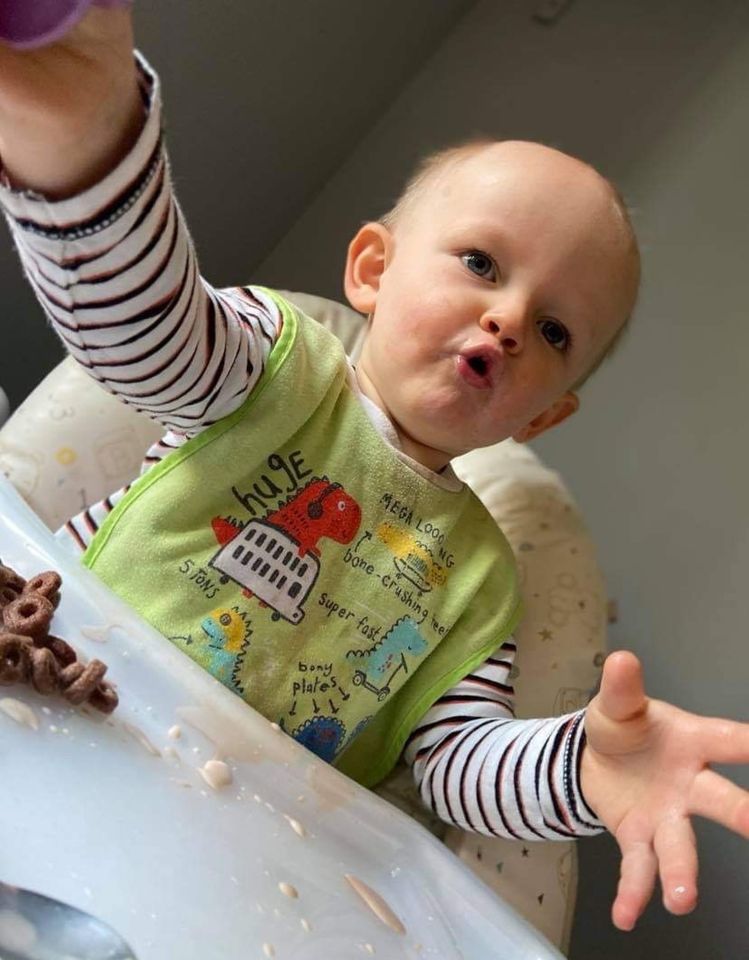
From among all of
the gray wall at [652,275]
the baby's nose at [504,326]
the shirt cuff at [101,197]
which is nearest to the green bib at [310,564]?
the baby's nose at [504,326]

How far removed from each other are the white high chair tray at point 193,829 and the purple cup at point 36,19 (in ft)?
0.91

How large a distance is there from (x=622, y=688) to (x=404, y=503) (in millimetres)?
246

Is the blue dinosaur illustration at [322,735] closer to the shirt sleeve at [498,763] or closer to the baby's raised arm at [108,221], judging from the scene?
the shirt sleeve at [498,763]

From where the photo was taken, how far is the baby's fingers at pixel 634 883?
46 centimetres

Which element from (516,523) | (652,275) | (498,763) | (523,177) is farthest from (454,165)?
(652,275)

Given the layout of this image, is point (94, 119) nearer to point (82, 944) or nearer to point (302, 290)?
point (82, 944)

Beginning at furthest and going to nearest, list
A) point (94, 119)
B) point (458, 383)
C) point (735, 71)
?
point (735, 71), point (458, 383), point (94, 119)

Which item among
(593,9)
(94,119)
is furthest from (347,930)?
(593,9)

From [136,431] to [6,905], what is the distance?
1.55 ft

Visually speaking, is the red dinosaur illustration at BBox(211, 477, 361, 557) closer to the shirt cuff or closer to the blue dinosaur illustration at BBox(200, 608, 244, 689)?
the blue dinosaur illustration at BBox(200, 608, 244, 689)

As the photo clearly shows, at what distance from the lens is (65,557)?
562 mm

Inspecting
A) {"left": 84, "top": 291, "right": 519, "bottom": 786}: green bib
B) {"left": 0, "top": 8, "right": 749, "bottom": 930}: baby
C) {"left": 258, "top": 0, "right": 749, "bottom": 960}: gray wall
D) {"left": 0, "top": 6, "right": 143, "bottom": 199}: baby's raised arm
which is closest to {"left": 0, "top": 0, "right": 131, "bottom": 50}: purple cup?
{"left": 0, "top": 6, "right": 143, "bottom": 199}: baby's raised arm

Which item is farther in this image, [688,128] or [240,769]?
[688,128]

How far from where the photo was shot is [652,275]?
115 centimetres
